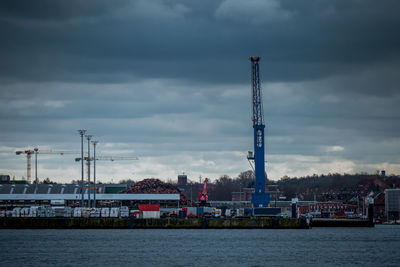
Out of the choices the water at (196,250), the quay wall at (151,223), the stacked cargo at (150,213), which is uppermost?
the stacked cargo at (150,213)

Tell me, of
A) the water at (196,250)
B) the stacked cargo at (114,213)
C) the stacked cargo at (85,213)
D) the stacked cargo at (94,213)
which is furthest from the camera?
Result: the stacked cargo at (114,213)

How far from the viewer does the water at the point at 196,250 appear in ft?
256

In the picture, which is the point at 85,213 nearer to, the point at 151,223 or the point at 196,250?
the point at 151,223

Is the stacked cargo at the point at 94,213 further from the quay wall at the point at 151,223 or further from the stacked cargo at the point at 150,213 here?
the stacked cargo at the point at 150,213

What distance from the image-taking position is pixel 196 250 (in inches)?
3541

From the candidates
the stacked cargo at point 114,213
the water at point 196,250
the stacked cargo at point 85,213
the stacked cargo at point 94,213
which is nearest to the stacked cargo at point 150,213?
the stacked cargo at point 114,213

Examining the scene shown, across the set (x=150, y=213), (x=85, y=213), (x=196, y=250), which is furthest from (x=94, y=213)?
(x=196, y=250)

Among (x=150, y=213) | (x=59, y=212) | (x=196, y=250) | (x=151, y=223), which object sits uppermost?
(x=59, y=212)

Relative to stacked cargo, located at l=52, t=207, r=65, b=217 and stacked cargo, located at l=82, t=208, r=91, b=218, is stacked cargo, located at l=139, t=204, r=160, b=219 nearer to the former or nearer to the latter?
stacked cargo, located at l=82, t=208, r=91, b=218

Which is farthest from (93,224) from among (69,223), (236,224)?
(236,224)

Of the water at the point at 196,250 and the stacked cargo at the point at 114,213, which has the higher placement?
the stacked cargo at the point at 114,213

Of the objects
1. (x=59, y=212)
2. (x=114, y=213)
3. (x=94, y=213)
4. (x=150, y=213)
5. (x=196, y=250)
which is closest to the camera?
(x=196, y=250)

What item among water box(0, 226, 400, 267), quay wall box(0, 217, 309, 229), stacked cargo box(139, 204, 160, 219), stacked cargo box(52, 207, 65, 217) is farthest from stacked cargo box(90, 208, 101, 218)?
water box(0, 226, 400, 267)

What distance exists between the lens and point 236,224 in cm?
13225
